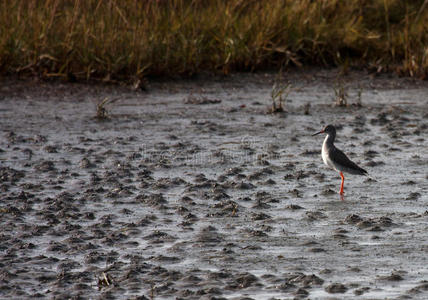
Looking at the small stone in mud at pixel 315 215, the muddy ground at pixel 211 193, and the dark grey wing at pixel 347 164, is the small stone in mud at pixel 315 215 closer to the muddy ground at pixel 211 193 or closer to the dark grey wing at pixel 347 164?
the muddy ground at pixel 211 193

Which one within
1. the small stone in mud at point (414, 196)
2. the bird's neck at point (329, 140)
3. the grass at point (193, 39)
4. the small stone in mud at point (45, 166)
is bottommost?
the small stone in mud at point (45, 166)

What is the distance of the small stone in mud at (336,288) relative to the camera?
211 inches

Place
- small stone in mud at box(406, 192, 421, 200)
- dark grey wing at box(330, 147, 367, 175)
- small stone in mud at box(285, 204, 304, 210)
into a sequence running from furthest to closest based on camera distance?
dark grey wing at box(330, 147, 367, 175), small stone in mud at box(406, 192, 421, 200), small stone in mud at box(285, 204, 304, 210)

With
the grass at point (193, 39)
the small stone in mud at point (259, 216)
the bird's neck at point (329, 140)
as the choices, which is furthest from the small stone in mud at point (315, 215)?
the grass at point (193, 39)

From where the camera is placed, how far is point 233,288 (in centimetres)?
545

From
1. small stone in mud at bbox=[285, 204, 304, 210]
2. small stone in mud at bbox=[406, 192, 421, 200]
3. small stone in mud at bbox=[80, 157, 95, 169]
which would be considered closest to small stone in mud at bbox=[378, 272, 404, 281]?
small stone in mud at bbox=[285, 204, 304, 210]

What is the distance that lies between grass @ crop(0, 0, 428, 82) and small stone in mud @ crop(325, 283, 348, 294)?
739 centimetres

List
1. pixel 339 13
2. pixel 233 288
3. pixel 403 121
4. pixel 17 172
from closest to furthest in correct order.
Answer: pixel 233 288 < pixel 17 172 < pixel 403 121 < pixel 339 13

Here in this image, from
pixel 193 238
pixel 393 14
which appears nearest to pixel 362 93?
pixel 393 14

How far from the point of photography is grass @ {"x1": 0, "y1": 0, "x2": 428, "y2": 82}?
12430 mm

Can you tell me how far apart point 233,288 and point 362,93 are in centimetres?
740

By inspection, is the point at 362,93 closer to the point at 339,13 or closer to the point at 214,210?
the point at 339,13

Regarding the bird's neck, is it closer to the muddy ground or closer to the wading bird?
the wading bird

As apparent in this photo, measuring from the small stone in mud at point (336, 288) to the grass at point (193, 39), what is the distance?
7389 millimetres
